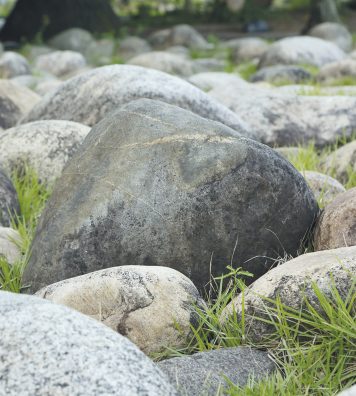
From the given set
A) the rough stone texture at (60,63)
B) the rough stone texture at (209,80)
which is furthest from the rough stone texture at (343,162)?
the rough stone texture at (60,63)

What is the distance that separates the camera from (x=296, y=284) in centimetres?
267

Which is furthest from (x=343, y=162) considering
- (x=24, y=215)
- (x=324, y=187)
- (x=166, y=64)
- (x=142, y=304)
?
(x=166, y=64)

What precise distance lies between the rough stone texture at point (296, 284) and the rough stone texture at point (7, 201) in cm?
164

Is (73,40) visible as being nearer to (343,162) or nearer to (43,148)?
(43,148)

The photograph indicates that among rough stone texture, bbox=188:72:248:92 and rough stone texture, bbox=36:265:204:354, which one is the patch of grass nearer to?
rough stone texture, bbox=36:265:204:354

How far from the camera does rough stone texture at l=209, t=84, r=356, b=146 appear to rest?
586cm

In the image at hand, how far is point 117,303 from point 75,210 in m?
0.64

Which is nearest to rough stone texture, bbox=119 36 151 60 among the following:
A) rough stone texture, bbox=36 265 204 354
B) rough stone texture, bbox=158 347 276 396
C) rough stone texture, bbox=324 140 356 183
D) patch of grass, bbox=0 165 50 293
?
rough stone texture, bbox=324 140 356 183

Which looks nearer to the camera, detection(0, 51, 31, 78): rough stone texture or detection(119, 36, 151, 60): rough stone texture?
detection(0, 51, 31, 78): rough stone texture

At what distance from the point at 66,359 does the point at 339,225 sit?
5.32 ft

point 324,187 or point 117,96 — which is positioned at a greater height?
point 117,96

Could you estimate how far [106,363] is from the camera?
1.90m

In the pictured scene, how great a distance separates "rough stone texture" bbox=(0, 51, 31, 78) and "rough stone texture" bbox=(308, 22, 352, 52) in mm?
6906

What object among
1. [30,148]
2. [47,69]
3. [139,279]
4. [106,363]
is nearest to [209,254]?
[139,279]
